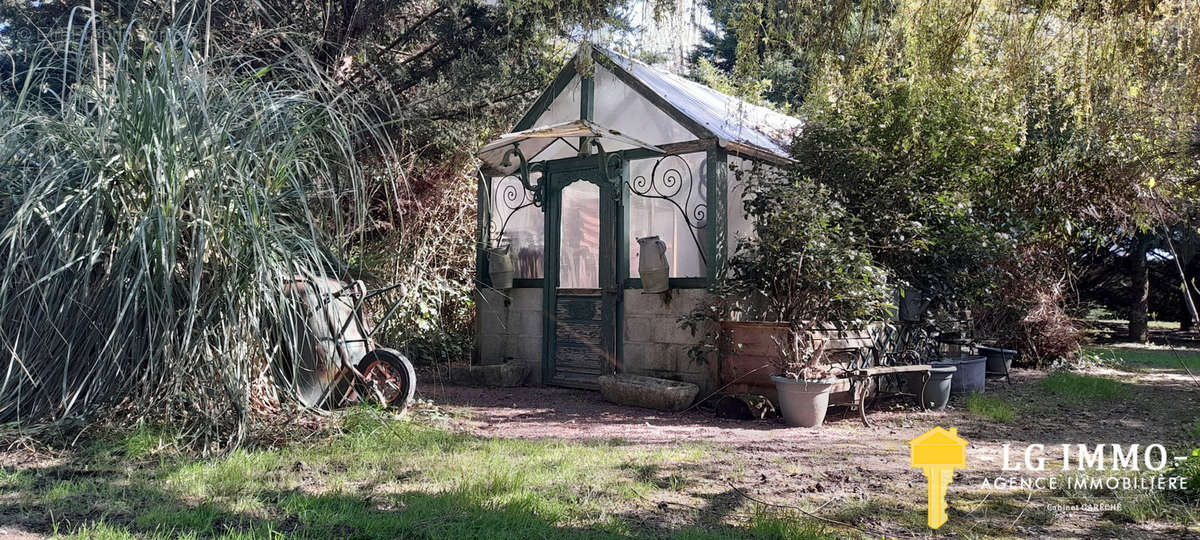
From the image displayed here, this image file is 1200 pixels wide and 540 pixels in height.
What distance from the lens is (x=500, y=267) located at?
765 centimetres

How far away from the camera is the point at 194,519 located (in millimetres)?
2725

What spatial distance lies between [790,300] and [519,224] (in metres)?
3.08

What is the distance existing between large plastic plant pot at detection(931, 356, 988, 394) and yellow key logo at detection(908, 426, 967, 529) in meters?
2.83

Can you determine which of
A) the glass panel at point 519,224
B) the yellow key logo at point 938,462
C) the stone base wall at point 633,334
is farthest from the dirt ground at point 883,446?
the glass panel at point 519,224

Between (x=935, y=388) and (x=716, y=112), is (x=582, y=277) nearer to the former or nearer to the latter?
(x=716, y=112)

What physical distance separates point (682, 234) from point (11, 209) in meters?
4.50

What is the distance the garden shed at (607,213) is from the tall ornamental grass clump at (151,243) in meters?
3.12

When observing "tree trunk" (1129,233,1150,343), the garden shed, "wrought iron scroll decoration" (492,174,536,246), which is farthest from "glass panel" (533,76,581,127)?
"tree trunk" (1129,233,1150,343)

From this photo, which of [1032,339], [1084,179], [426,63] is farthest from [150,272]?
[1032,339]

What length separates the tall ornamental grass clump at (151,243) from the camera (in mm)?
3543

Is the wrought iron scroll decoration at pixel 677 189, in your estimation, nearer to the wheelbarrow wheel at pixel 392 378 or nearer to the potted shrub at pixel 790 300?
the potted shrub at pixel 790 300

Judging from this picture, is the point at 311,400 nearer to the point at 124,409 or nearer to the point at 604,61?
the point at 124,409

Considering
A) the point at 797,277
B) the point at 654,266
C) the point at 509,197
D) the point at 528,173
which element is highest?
the point at 528,173

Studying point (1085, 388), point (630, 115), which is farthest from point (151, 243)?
point (1085, 388)
